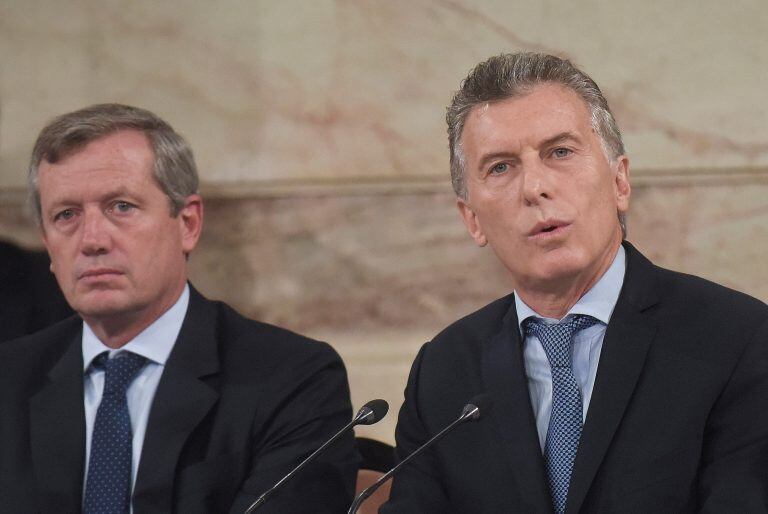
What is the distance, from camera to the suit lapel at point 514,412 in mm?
2422

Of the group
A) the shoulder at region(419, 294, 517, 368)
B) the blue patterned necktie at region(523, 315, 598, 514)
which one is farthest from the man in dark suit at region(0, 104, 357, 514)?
the blue patterned necktie at region(523, 315, 598, 514)

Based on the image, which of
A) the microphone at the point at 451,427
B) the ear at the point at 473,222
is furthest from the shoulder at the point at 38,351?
the microphone at the point at 451,427

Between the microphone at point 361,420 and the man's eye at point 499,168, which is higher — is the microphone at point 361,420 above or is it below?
below

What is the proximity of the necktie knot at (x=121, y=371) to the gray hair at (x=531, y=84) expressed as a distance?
3.35 ft

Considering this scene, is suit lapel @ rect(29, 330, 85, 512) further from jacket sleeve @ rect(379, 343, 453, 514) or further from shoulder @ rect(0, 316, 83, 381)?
jacket sleeve @ rect(379, 343, 453, 514)

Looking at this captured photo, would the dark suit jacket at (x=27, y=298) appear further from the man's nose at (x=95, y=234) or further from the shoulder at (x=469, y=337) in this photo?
the shoulder at (x=469, y=337)

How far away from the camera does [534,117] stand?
2562mm

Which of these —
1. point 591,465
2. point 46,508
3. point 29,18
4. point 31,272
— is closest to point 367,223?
point 31,272

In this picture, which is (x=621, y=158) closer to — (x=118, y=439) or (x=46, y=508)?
(x=118, y=439)

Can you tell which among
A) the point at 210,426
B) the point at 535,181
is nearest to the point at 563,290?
the point at 535,181

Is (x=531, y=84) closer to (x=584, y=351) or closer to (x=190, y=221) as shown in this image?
(x=584, y=351)

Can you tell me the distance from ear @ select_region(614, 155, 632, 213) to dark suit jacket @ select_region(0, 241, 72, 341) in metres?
2.23

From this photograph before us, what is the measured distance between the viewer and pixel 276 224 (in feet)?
14.6

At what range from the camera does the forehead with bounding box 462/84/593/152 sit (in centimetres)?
255
